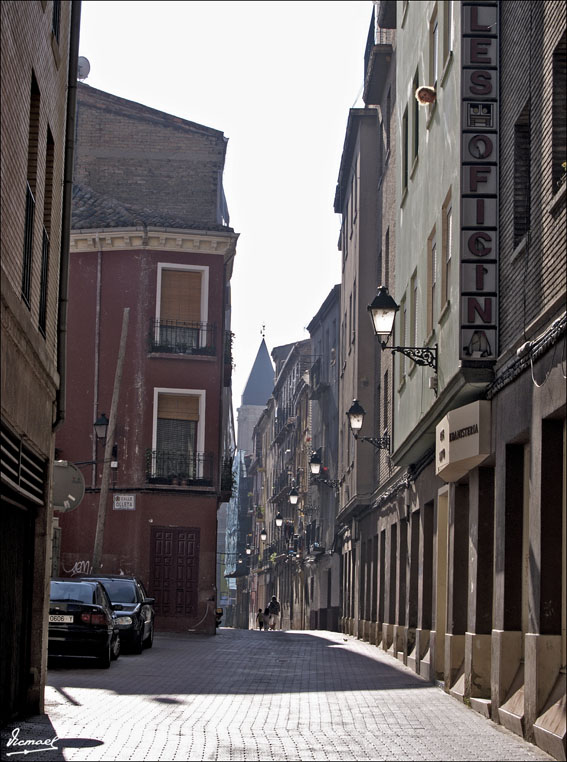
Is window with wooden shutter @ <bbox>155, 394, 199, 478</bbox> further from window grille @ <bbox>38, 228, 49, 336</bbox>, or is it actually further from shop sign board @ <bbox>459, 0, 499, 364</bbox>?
window grille @ <bbox>38, 228, 49, 336</bbox>

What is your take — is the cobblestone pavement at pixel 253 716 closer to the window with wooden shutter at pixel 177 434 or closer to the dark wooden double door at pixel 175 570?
the dark wooden double door at pixel 175 570

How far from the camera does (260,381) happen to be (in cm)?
15750

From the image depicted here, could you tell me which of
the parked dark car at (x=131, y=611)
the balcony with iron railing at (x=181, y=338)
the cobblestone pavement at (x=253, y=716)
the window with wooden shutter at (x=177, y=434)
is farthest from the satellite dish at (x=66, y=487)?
the balcony with iron railing at (x=181, y=338)

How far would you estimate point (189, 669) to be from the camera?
21.3 m

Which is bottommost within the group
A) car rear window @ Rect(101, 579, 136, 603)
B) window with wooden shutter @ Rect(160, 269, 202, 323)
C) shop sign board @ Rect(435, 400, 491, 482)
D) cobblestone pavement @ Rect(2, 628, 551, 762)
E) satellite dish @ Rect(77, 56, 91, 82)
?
cobblestone pavement @ Rect(2, 628, 551, 762)

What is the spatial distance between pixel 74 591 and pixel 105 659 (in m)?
1.16

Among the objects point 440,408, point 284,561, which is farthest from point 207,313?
point 284,561

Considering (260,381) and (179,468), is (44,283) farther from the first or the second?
(260,381)

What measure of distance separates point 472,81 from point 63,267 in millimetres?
5281

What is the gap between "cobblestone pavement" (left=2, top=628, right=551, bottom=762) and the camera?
10773 mm

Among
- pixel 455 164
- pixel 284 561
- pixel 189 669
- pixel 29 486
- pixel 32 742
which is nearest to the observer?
pixel 32 742

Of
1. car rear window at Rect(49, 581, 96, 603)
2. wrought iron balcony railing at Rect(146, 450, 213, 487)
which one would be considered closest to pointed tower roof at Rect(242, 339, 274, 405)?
wrought iron balcony railing at Rect(146, 450, 213, 487)

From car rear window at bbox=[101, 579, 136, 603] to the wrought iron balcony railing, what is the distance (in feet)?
39.0

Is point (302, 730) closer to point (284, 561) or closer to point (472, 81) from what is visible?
point (472, 81)
